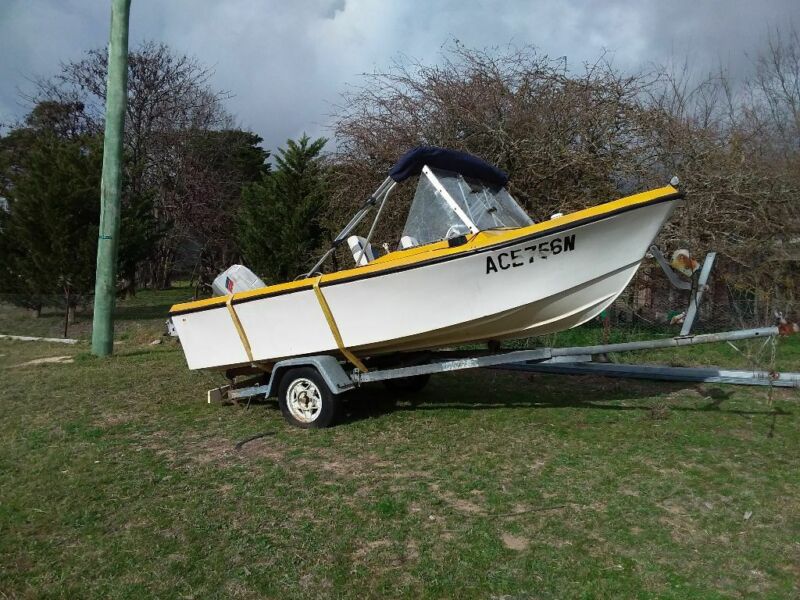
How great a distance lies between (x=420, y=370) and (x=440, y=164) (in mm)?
1991

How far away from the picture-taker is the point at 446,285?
570cm

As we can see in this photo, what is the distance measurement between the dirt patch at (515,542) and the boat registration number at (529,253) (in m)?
2.35

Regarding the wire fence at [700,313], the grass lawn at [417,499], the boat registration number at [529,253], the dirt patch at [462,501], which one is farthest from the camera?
the wire fence at [700,313]

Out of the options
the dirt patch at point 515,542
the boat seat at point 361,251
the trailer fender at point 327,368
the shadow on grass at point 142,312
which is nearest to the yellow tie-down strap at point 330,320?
the trailer fender at point 327,368

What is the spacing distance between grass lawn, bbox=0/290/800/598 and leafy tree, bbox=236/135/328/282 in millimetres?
9927

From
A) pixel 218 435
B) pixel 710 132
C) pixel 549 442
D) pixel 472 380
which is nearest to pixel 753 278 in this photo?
pixel 710 132

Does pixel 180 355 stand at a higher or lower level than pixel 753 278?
lower

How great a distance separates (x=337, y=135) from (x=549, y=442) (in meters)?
10.9

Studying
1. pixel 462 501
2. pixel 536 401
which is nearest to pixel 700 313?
pixel 536 401

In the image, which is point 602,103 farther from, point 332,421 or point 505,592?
point 505,592

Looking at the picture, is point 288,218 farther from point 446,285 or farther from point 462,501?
point 462,501

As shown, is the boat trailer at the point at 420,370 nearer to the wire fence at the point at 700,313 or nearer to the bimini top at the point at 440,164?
the bimini top at the point at 440,164

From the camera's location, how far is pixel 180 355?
12.1 metres

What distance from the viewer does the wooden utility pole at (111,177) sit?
11812 mm
